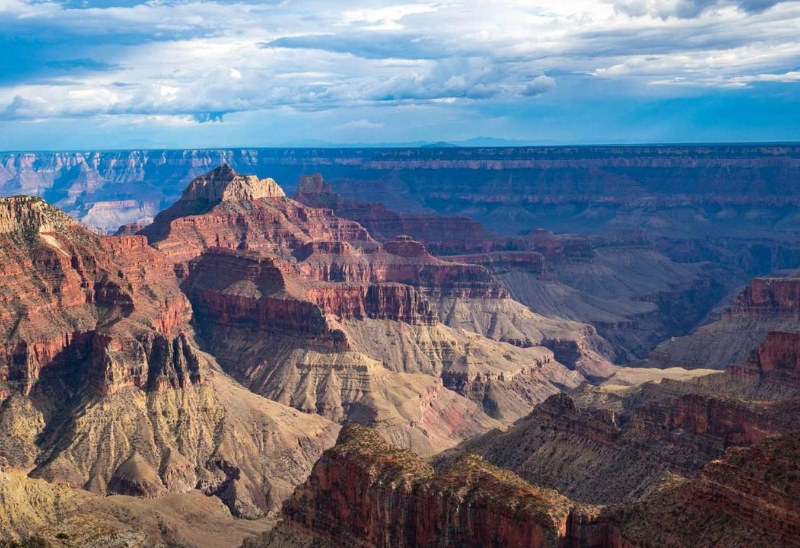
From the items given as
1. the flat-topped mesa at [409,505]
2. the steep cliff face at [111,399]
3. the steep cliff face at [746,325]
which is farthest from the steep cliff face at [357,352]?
the flat-topped mesa at [409,505]

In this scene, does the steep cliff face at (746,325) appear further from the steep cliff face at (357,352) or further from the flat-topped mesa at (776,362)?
the flat-topped mesa at (776,362)

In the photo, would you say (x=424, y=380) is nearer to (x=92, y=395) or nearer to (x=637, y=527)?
(x=92, y=395)

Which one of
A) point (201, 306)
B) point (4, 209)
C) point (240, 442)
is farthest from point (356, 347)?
point (4, 209)

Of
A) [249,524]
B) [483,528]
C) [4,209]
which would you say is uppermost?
[4,209]

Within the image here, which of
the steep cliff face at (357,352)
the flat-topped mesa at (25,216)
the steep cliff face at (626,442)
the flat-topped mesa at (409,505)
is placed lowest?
the steep cliff face at (357,352)

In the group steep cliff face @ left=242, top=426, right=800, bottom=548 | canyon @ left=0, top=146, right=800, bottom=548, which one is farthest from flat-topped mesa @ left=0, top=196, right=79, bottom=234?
steep cliff face @ left=242, top=426, right=800, bottom=548

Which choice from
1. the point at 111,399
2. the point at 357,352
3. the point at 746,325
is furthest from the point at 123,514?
the point at 746,325
